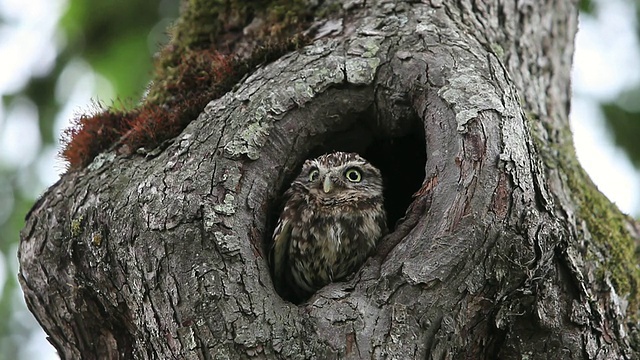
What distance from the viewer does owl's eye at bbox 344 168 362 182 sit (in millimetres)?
3533

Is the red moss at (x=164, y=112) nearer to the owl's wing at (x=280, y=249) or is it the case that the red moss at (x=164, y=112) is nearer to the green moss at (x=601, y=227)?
the owl's wing at (x=280, y=249)

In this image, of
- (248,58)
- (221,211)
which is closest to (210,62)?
(248,58)

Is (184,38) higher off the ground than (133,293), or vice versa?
(184,38)

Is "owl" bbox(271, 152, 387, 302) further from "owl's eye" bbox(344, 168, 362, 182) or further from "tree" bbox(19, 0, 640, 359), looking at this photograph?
"tree" bbox(19, 0, 640, 359)

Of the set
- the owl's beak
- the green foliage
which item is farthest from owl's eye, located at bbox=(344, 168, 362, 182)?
the green foliage

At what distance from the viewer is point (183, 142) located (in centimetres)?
309

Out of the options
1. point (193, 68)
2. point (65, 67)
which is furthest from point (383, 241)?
point (65, 67)

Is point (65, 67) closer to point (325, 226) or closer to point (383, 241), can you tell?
point (325, 226)

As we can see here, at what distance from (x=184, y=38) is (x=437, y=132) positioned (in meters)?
1.64

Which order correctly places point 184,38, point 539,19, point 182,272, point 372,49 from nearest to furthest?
point 182,272 → point 372,49 → point 184,38 → point 539,19

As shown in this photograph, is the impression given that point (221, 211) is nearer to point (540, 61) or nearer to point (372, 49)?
point (372, 49)

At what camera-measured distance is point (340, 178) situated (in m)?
3.49

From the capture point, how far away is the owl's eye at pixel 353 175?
3.53m

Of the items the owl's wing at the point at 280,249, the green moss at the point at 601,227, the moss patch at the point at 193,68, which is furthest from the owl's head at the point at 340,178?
the green moss at the point at 601,227
